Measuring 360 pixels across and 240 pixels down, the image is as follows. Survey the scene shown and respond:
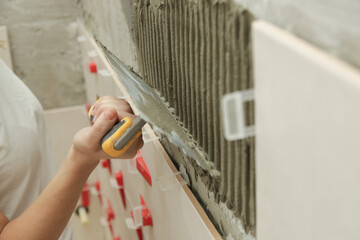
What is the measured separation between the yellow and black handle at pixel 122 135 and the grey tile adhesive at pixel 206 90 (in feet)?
0.15

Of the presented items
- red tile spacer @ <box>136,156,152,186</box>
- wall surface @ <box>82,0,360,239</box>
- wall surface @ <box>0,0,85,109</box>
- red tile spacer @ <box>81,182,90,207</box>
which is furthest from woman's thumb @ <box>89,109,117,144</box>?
red tile spacer @ <box>81,182,90,207</box>

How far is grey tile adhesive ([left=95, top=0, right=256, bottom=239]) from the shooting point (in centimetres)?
45

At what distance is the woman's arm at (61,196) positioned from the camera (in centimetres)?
74

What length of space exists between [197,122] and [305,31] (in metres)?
0.32

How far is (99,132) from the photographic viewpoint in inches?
27.2

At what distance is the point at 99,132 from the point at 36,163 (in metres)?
0.39

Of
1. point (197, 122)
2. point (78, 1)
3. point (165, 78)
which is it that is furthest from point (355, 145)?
point (78, 1)

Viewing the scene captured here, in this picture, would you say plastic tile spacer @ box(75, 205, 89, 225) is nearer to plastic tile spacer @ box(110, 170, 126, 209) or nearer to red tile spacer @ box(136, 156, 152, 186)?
plastic tile spacer @ box(110, 170, 126, 209)

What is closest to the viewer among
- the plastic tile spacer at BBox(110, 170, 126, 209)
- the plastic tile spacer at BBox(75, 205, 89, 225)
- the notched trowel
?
the notched trowel

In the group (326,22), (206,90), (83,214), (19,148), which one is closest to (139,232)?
(19,148)

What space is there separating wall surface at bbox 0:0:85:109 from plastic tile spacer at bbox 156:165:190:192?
57.2 inches

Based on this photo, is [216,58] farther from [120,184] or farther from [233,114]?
[120,184]

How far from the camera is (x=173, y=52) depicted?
689 millimetres

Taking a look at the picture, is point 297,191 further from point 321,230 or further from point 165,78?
point 165,78
